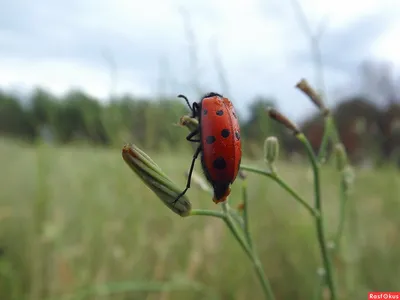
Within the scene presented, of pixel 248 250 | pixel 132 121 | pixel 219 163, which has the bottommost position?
pixel 248 250

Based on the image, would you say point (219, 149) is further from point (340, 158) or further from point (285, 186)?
point (340, 158)

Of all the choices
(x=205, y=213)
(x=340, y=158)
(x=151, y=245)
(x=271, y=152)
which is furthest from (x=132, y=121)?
(x=205, y=213)

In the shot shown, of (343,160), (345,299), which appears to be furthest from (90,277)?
(343,160)

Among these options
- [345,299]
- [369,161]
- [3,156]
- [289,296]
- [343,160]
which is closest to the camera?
[343,160]

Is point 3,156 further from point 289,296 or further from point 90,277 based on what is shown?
point 289,296

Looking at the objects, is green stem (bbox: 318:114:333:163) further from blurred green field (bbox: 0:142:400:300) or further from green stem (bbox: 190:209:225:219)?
blurred green field (bbox: 0:142:400:300)

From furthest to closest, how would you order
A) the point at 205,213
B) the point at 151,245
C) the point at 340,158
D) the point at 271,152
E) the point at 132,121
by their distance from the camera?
the point at 132,121, the point at 151,245, the point at 340,158, the point at 271,152, the point at 205,213
